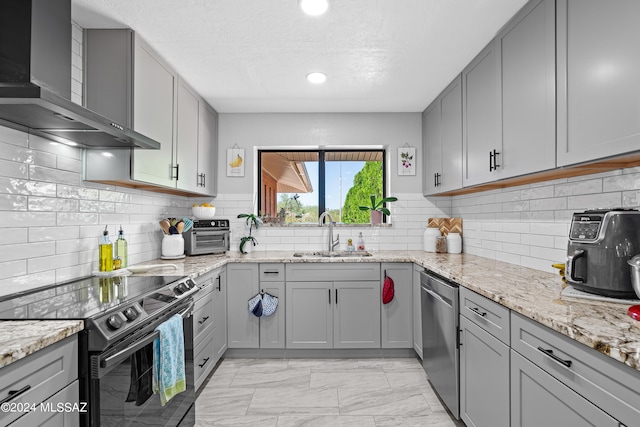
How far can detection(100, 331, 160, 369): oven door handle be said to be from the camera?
3.83ft

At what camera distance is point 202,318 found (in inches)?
92.1

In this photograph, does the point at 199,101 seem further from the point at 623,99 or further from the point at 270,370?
the point at 623,99

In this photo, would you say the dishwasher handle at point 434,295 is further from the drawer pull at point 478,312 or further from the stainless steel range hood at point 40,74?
the stainless steel range hood at point 40,74

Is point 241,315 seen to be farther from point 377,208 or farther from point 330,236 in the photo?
point 377,208

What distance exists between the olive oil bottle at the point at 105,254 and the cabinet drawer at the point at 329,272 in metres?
1.35

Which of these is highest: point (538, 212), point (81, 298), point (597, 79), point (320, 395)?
point (597, 79)

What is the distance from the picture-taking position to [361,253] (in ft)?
10.8

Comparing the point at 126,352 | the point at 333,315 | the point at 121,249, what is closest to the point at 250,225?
the point at 333,315

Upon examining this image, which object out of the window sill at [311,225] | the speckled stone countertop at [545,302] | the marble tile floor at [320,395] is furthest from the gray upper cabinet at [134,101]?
the marble tile floor at [320,395]

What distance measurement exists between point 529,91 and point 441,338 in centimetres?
155

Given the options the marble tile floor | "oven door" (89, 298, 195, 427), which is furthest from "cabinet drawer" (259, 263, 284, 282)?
"oven door" (89, 298, 195, 427)

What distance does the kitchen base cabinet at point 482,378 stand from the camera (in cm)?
145

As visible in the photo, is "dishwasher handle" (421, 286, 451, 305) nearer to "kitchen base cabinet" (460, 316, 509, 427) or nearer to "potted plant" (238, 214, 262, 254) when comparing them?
"kitchen base cabinet" (460, 316, 509, 427)

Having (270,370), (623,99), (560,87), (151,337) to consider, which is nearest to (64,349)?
(151,337)
